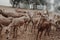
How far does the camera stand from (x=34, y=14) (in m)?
2.27

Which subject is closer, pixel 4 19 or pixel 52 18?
pixel 4 19

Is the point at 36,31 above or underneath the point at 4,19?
underneath

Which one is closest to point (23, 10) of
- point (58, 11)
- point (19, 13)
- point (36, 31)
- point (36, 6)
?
point (19, 13)

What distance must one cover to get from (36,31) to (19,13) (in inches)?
15.5

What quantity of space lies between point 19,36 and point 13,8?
1.42ft

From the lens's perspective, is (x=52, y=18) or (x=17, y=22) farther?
(x=52, y=18)

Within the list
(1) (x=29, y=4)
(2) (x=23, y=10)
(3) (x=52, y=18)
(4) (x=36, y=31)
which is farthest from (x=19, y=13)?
(3) (x=52, y=18)

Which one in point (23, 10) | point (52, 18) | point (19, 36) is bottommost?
point (19, 36)

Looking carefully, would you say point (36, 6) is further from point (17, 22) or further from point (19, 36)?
point (19, 36)

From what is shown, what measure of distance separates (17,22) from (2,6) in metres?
0.33

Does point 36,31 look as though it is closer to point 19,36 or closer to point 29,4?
point 19,36

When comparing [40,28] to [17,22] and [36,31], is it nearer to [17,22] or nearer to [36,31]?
[36,31]

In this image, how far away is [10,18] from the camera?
2.13 meters

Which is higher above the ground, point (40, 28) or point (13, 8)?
point (13, 8)
